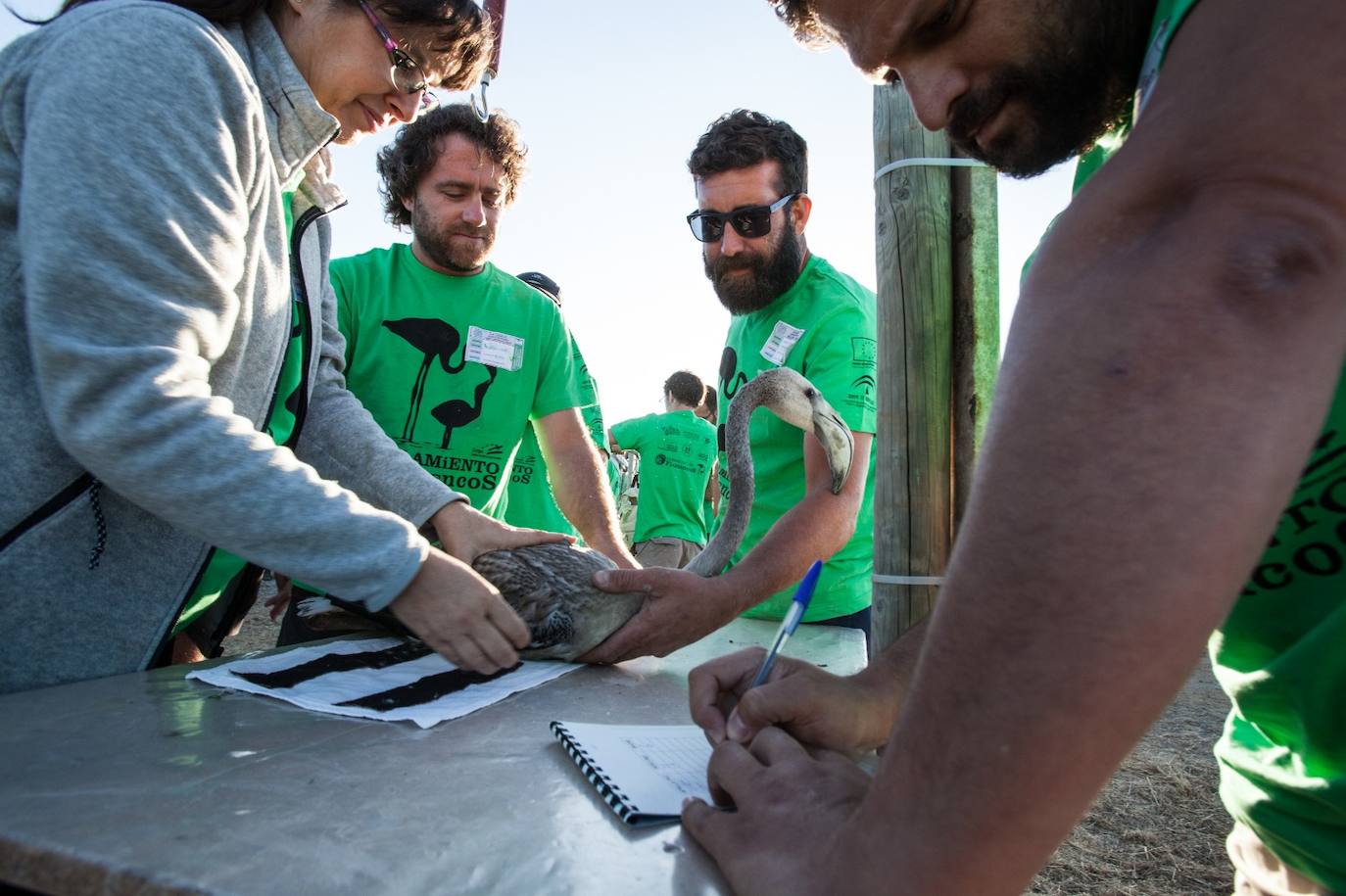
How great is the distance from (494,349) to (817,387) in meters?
1.20

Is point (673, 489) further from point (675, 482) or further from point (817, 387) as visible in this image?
point (817, 387)

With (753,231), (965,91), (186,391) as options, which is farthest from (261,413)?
(753,231)

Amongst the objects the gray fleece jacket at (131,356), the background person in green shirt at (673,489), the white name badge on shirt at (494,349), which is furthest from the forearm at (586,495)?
the background person in green shirt at (673,489)

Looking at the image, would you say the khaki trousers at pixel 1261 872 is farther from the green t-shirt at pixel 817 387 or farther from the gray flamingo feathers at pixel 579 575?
the green t-shirt at pixel 817 387

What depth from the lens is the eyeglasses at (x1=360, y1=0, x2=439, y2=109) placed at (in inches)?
77.1

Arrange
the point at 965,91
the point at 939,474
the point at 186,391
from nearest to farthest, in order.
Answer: the point at 965,91
the point at 186,391
the point at 939,474

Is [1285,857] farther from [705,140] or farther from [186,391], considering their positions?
[705,140]

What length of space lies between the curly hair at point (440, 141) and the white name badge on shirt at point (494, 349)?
79 centimetres

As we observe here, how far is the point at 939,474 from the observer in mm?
2377

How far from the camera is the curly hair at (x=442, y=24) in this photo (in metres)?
1.75

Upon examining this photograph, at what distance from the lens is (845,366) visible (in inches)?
119

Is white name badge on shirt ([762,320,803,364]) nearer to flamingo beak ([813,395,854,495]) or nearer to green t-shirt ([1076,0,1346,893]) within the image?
flamingo beak ([813,395,854,495])

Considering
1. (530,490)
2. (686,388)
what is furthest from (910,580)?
(686,388)

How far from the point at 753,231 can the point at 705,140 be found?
469 mm
